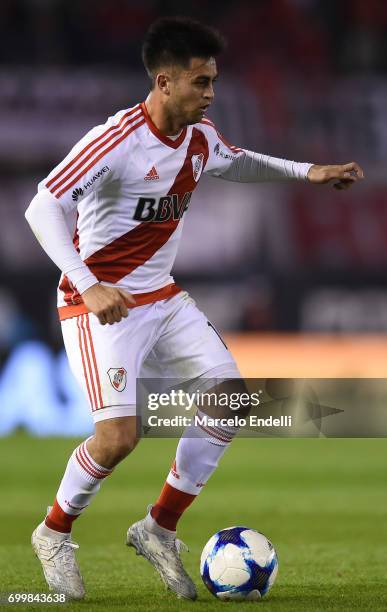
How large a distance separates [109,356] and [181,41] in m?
1.32

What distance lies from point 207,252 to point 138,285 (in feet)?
34.6

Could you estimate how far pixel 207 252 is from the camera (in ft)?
51.5

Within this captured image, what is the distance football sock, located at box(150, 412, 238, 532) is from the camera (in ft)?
16.9

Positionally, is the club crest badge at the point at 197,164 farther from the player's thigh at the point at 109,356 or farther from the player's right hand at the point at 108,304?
the player's right hand at the point at 108,304

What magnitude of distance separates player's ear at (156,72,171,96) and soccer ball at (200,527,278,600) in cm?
186

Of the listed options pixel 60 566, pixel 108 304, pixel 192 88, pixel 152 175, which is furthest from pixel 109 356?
pixel 192 88

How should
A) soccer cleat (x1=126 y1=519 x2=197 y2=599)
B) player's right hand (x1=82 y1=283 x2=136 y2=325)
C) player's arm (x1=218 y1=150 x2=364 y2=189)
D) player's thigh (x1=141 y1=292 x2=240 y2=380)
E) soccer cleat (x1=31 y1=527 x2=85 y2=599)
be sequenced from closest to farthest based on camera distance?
player's right hand (x1=82 y1=283 x2=136 y2=325)
soccer cleat (x1=31 y1=527 x2=85 y2=599)
soccer cleat (x1=126 y1=519 x2=197 y2=599)
player's thigh (x1=141 y1=292 x2=240 y2=380)
player's arm (x1=218 y1=150 x2=364 y2=189)

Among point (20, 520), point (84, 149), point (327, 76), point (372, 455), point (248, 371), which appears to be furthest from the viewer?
point (327, 76)

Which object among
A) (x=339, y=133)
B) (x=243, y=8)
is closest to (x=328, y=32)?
(x=243, y=8)

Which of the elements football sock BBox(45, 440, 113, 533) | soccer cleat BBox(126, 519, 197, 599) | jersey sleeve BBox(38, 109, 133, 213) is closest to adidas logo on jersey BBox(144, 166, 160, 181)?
jersey sleeve BBox(38, 109, 133, 213)

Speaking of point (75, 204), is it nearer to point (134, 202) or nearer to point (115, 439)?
point (134, 202)

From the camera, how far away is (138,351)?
5055 millimetres

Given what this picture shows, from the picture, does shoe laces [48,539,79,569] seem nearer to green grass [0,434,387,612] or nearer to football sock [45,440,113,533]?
football sock [45,440,113,533]

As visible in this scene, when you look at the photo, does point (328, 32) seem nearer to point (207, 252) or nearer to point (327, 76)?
point (327, 76)
